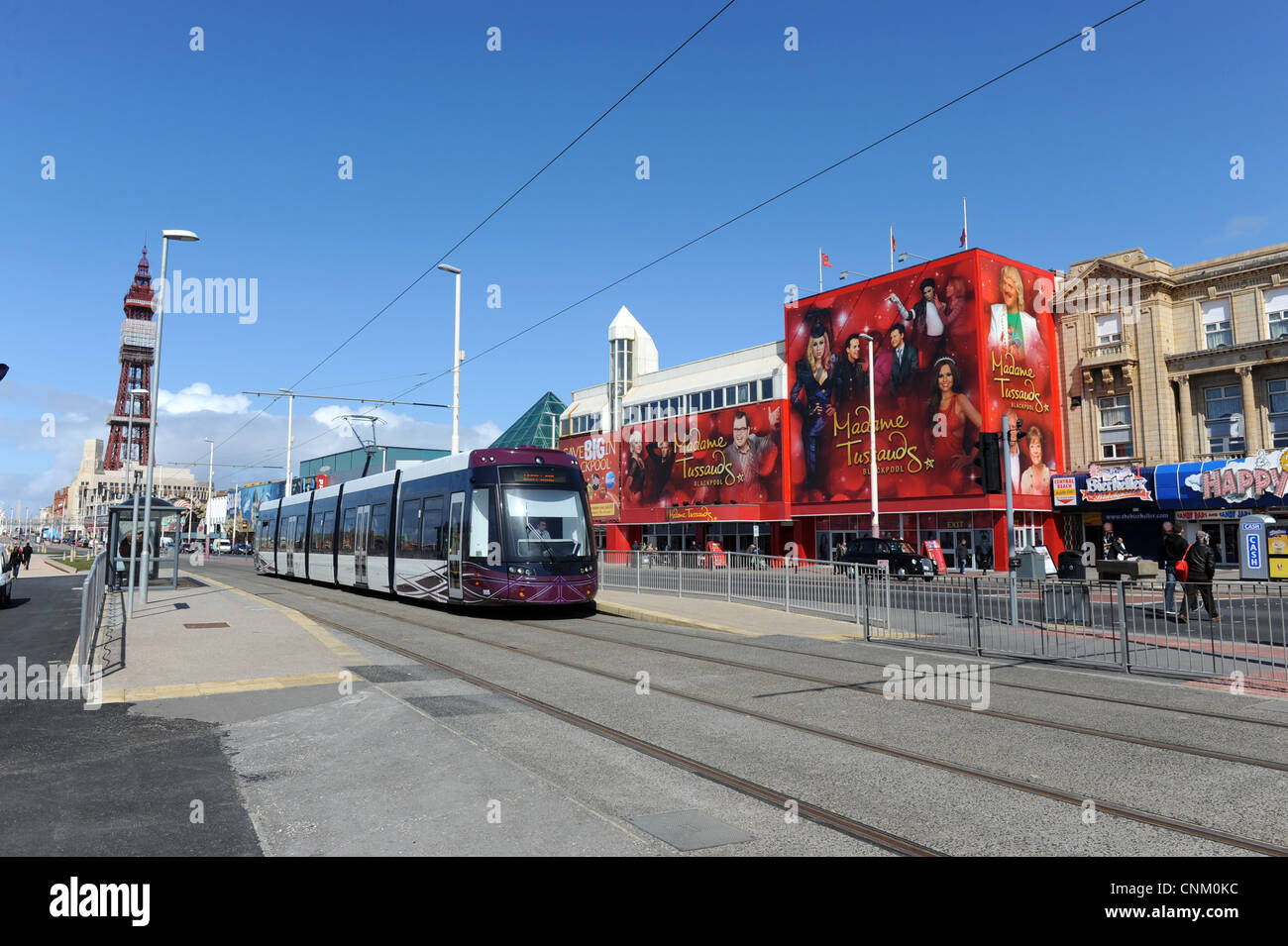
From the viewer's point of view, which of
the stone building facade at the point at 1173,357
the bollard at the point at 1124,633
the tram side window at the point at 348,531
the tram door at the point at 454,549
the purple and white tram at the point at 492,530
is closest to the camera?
the bollard at the point at 1124,633

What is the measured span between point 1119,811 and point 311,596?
21.8 metres

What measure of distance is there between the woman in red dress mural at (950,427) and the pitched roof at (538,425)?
3345cm

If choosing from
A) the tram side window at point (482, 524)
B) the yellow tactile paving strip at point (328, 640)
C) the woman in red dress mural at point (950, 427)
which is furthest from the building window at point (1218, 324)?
the yellow tactile paving strip at point (328, 640)

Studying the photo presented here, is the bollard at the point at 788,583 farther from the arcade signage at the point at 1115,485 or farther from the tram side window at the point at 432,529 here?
the arcade signage at the point at 1115,485

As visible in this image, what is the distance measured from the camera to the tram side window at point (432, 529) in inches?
722

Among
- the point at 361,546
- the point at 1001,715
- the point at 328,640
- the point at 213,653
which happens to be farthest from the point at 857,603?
the point at 361,546

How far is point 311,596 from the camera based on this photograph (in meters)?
23.5

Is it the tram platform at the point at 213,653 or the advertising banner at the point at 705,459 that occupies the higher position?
the advertising banner at the point at 705,459

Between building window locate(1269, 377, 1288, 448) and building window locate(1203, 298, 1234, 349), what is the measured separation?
2589 mm

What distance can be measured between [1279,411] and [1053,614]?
88.9 feet

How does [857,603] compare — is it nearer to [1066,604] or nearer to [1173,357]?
[1066,604]
